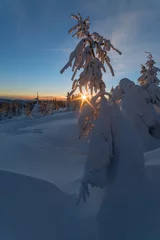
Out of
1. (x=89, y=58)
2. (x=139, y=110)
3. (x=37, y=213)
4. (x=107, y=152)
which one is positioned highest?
(x=89, y=58)

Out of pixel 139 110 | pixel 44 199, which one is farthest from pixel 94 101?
pixel 139 110

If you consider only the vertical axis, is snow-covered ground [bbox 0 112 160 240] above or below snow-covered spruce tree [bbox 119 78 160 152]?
below

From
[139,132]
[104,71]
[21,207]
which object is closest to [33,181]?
[21,207]

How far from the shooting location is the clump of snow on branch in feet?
21.4

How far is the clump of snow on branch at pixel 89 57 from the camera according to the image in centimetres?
654

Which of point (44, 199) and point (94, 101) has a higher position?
point (94, 101)

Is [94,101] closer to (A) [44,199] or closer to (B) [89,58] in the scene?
(B) [89,58]

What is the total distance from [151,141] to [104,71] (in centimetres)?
1105

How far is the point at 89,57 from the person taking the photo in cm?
664

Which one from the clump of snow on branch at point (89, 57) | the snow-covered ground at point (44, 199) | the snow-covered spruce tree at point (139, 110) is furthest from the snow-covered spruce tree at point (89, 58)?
the snow-covered spruce tree at point (139, 110)

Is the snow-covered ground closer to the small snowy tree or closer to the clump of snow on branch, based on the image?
the small snowy tree

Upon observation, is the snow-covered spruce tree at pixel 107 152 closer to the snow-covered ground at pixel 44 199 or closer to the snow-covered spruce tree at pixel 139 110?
the snow-covered ground at pixel 44 199

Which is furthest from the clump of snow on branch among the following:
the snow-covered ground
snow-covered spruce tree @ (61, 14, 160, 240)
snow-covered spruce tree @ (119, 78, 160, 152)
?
snow-covered spruce tree @ (119, 78, 160, 152)

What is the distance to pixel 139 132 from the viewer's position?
16.1m
